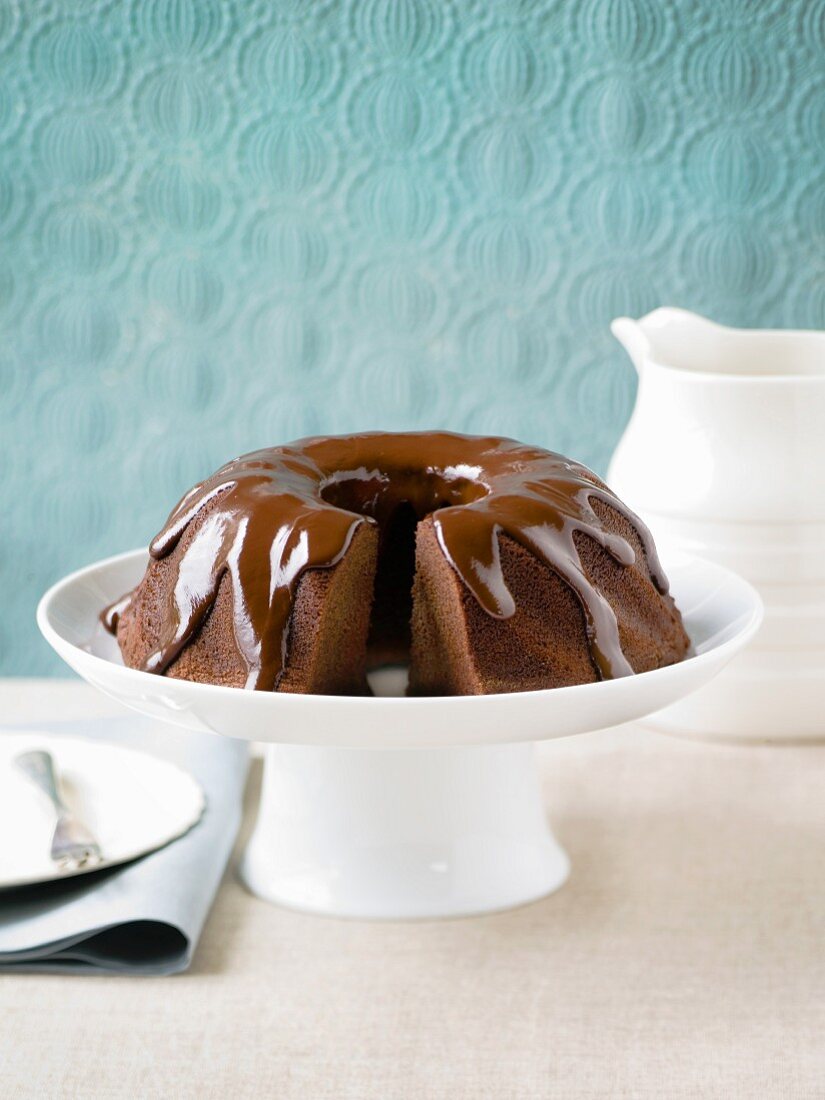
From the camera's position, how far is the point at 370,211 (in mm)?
1765

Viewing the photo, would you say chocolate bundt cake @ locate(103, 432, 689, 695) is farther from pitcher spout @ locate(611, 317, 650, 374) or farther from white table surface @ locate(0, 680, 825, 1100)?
pitcher spout @ locate(611, 317, 650, 374)

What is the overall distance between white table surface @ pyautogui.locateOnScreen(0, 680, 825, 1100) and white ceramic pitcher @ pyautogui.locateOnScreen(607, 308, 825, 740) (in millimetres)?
206

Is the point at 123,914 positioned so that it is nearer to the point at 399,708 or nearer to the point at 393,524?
the point at 399,708

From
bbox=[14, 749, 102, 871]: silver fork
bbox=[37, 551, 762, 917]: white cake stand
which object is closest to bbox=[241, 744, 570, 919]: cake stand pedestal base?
bbox=[37, 551, 762, 917]: white cake stand

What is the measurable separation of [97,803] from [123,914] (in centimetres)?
15

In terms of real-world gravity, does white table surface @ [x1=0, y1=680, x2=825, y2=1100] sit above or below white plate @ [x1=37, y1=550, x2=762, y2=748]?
below

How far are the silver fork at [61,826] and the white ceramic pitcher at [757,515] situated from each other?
0.56 metres

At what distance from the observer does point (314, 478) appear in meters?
0.92

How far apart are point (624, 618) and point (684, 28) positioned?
1.08m

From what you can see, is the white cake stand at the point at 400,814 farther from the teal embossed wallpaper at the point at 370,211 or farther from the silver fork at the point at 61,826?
the teal embossed wallpaper at the point at 370,211

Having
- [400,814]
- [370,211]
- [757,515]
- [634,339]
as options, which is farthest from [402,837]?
[370,211]

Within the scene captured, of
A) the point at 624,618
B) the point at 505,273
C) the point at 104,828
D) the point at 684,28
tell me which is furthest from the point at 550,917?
the point at 684,28

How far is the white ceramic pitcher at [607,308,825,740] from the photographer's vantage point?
3.72 ft

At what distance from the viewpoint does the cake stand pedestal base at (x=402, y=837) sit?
2.81 feet
